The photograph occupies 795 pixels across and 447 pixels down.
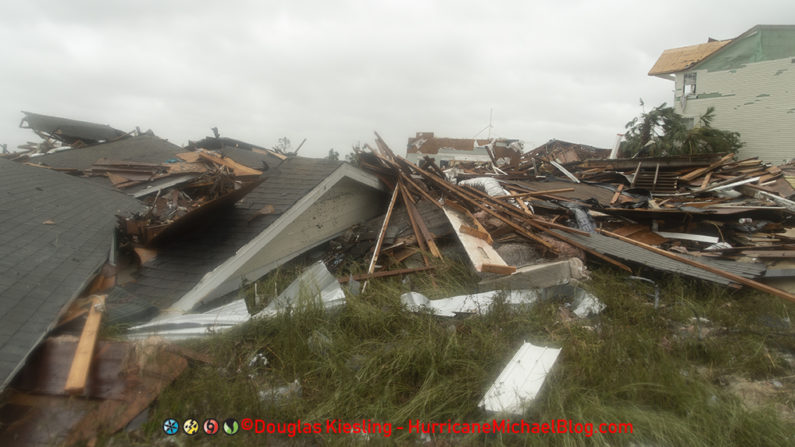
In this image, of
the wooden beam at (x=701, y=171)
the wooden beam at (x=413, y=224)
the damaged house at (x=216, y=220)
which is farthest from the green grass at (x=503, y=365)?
the wooden beam at (x=701, y=171)

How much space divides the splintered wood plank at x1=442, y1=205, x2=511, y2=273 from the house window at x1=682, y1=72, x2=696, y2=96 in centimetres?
2147

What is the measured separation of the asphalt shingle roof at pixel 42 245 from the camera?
97.3 inches

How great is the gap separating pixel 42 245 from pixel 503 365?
15.0ft

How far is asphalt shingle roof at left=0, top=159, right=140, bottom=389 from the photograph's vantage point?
2.47 metres

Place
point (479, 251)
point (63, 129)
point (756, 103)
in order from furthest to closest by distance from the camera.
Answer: point (756, 103) < point (63, 129) < point (479, 251)

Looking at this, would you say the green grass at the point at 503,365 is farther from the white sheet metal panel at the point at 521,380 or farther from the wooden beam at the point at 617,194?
the wooden beam at the point at 617,194

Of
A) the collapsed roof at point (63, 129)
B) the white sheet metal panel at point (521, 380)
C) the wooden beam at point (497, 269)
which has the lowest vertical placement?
the white sheet metal panel at point (521, 380)

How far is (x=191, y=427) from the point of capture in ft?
8.81

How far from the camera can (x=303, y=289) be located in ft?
13.9

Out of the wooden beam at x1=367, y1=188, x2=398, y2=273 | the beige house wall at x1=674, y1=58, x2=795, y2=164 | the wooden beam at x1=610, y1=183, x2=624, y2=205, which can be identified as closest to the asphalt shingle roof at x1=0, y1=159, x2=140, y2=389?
the wooden beam at x1=367, y1=188, x2=398, y2=273

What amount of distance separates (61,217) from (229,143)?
28.6ft

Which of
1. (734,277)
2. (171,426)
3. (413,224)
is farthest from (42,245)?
(734,277)

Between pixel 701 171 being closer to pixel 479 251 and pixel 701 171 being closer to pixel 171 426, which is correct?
pixel 479 251

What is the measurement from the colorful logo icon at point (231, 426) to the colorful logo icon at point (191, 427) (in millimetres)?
200
